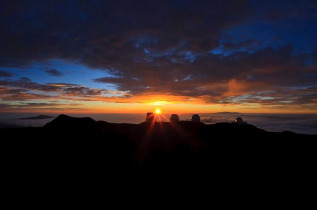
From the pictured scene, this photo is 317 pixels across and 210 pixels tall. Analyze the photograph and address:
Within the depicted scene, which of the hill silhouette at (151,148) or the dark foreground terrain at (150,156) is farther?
the hill silhouette at (151,148)

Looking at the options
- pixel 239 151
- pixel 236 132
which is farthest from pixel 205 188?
pixel 236 132

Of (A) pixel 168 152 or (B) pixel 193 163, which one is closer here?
(B) pixel 193 163

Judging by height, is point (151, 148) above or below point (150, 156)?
above

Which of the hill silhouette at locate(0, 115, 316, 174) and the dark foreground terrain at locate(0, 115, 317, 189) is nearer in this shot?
the dark foreground terrain at locate(0, 115, 317, 189)

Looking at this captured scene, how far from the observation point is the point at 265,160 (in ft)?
40.2

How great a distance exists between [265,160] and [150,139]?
8.01 m

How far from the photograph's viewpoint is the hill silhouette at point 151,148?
449 inches

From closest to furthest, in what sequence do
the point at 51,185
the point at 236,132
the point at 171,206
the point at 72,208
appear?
the point at 72,208, the point at 171,206, the point at 51,185, the point at 236,132

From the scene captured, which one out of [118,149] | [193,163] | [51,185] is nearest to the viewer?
[51,185]

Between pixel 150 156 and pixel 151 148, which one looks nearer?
pixel 150 156

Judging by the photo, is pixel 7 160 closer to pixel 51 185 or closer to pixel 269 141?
pixel 51 185

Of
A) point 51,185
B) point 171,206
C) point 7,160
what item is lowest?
point 171,206

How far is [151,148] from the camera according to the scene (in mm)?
13297

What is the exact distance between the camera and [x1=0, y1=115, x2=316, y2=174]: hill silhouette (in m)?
11.4
